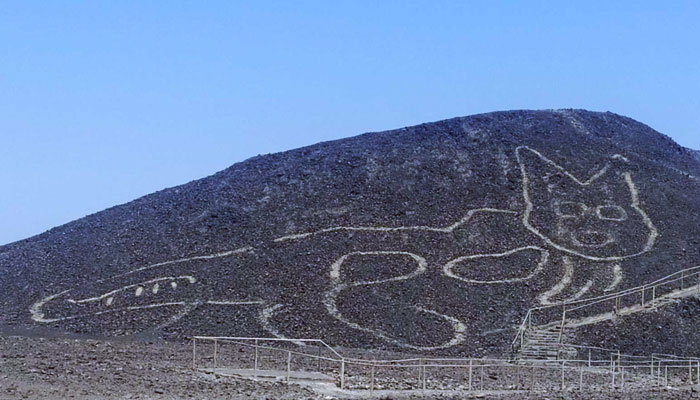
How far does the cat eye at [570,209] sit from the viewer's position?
51.2m

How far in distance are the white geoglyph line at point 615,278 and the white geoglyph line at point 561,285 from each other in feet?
5.05

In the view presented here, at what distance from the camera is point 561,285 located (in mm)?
45438

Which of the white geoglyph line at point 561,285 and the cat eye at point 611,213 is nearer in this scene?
the white geoglyph line at point 561,285

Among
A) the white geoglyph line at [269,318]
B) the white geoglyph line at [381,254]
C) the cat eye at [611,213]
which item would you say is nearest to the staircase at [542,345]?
the white geoglyph line at [381,254]

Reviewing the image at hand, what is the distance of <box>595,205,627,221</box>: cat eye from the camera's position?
2020 inches

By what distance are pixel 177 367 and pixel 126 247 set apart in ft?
Result: 64.7

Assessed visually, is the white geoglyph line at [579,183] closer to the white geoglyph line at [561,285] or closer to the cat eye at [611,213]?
the cat eye at [611,213]

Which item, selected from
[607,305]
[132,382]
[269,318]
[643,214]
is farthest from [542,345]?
[132,382]

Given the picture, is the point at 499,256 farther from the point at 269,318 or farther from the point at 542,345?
the point at 269,318

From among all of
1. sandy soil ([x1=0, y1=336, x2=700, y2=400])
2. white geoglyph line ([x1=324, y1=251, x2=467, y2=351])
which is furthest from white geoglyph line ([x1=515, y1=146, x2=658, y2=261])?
sandy soil ([x1=0, y1=336, x2=700, y2=400])

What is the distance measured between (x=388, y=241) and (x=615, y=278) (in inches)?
362

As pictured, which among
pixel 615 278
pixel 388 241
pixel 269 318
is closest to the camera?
pixel 269 318

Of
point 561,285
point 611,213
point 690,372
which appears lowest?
point 690,372

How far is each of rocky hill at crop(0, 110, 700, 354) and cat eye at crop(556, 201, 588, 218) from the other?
10 centimetres
